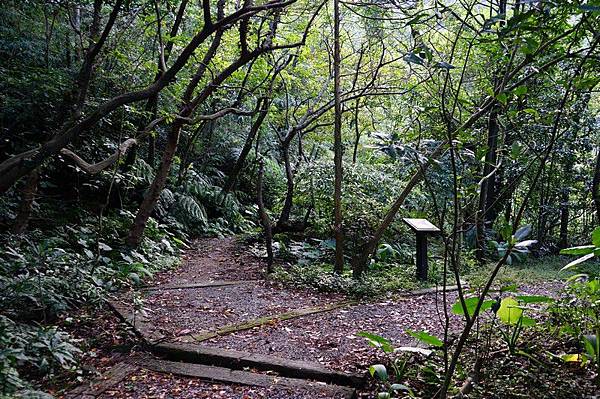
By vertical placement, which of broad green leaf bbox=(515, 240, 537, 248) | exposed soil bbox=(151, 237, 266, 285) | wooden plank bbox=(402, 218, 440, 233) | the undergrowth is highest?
broad green leaf bbox=(515, 240, 537, 248)

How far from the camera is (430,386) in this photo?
9.21 ft

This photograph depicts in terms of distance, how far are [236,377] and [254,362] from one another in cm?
22

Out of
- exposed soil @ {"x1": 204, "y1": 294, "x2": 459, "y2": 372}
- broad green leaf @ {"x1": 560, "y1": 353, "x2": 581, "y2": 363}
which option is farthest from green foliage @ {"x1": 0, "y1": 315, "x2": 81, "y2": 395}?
broad green leaf @ {"x1": 560, "y1": 353, "x2": 581, "y2": 363}

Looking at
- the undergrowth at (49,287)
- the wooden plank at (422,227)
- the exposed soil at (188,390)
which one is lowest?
the exposed soil at (188,390)

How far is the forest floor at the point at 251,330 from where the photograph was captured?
307 centimetres

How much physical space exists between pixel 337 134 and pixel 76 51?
463 centimetres

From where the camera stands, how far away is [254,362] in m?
3.38

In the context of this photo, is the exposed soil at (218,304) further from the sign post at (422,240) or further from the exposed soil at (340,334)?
the sign post at (422,240)

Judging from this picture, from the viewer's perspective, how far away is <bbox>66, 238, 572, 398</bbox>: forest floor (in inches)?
121

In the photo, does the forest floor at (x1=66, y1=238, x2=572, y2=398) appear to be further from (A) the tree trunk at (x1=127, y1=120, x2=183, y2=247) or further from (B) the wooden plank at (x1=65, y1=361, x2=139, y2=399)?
(A) the tree trunk at (x1=127, y1=120, x2=183, y2=247)

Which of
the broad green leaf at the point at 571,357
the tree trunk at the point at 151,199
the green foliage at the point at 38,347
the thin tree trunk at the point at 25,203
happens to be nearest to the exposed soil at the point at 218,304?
the green foliage at the point at 38,347

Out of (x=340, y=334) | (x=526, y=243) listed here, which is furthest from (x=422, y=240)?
(x=526, y=243)

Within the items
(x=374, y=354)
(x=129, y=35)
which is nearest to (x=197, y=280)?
(x=374, y=354)

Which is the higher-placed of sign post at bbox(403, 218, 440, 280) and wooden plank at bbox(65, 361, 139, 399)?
sign post at bbox(403, 218, 440, 280)
